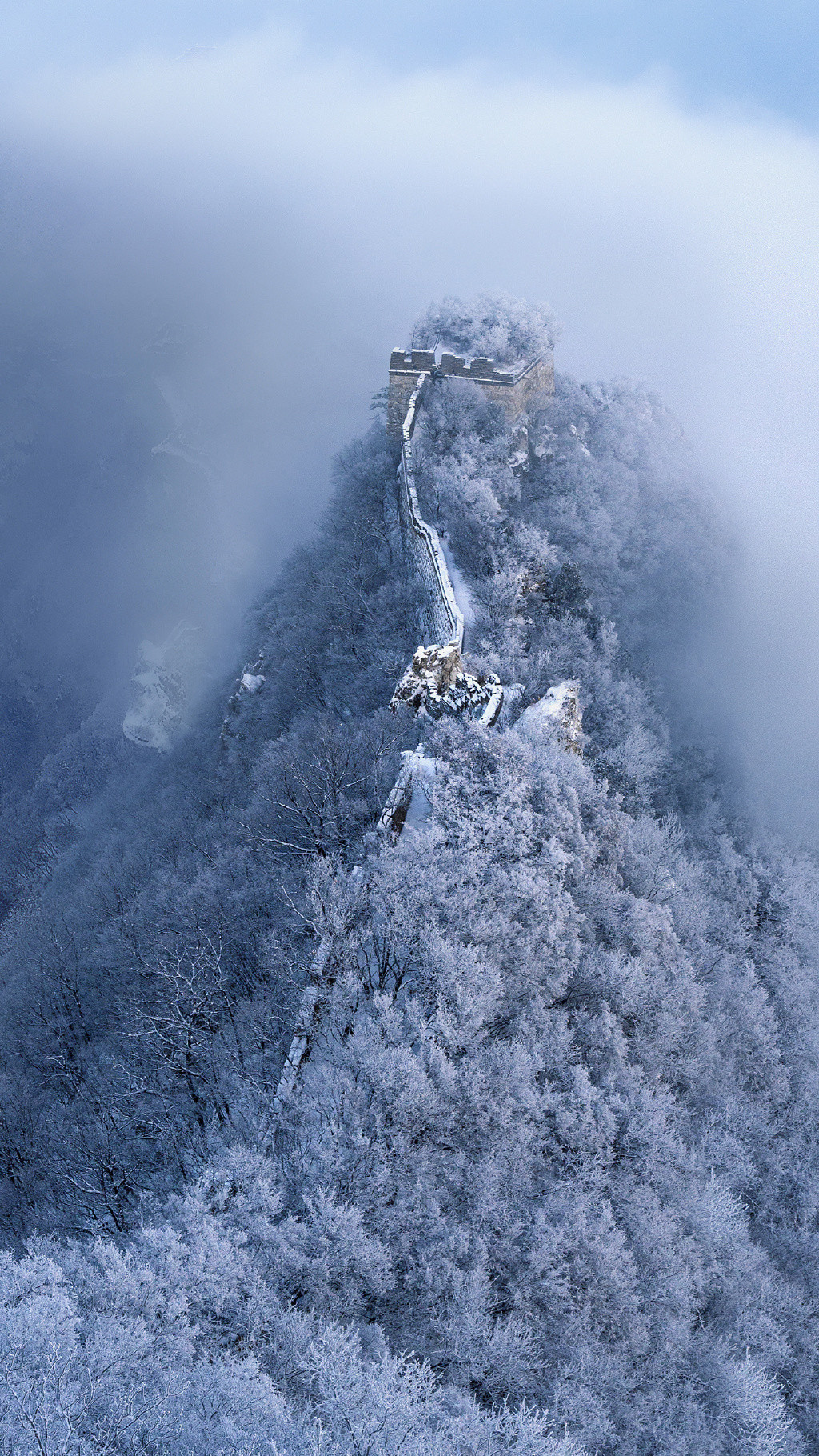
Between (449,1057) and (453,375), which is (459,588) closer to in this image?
(453,375)

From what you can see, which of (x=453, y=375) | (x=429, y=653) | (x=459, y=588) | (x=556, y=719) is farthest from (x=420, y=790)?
(x=453, y=375)

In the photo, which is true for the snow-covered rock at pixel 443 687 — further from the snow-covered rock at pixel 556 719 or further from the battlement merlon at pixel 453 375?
the battlement merlon at pixel 453 375

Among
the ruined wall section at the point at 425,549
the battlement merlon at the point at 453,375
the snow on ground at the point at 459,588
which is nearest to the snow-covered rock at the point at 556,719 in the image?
the ruined wall section at the point at 425,549

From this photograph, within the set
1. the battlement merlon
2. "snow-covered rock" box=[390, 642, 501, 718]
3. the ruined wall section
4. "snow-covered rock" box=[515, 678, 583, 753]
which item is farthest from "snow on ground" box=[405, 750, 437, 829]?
the battlement merlon

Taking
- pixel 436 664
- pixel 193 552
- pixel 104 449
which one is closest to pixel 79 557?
pixel 193 552

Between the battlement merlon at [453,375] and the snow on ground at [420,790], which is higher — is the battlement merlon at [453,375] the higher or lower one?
the higher one

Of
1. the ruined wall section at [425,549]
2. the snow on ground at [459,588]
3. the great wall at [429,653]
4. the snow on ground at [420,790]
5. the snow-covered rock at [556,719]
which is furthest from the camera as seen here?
the snow on ground at [459,588]

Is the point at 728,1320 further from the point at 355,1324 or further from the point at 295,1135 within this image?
the point at 295,1135
